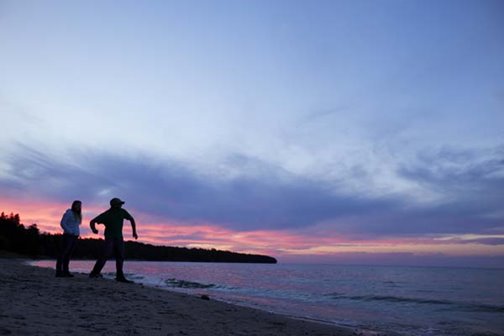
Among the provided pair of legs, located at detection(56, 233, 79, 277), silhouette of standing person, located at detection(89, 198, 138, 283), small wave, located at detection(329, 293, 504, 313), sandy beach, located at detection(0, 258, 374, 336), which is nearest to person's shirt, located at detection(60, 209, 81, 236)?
pair of legs, located at detection(56, 233, 79, 277)

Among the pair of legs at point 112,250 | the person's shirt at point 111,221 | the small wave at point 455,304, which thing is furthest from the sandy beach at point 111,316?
the small wave at point 455,304

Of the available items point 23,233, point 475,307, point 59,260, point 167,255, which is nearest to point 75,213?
point 59,260

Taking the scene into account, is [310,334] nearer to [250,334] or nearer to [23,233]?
[250,334]

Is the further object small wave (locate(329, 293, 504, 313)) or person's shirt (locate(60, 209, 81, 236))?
small wave (locate(329, 293, 504, 313))

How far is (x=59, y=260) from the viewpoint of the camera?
42.1 ft

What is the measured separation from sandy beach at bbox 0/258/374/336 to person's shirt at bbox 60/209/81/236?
1856mm

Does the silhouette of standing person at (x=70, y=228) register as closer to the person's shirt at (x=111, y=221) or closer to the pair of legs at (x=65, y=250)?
the pair of legs at (x=65, y=250)

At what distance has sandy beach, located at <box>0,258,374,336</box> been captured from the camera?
18.7ft

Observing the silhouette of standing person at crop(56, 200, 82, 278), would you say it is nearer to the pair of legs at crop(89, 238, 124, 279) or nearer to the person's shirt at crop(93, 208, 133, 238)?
the person's shirt at crop(93, 208, 133, 238)

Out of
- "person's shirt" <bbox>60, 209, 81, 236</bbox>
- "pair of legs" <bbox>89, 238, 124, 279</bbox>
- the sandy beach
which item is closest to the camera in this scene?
the sandy beach

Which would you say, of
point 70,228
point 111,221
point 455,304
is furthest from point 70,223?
point 455,304

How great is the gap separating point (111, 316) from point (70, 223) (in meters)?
6.19

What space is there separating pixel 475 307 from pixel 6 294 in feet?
74.5

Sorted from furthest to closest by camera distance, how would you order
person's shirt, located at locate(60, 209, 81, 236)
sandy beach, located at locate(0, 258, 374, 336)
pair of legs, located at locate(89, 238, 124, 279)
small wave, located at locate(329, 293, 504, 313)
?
small wave, located at locate(329, 293, 504, 313)
pair of legs, located at locate(89, 238, 124, 279)
person's shirt, located at locate(60, 209, 81, 236)
sandy beach, located at locate(0, 258, 374, 336)
